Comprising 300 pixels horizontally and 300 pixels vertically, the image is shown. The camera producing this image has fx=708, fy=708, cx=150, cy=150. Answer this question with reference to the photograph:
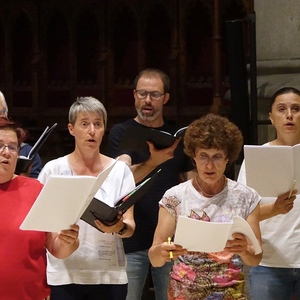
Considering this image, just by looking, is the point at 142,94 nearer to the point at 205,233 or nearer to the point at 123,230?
the point at 123,230

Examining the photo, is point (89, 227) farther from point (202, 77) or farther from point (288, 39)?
point (202, 77)

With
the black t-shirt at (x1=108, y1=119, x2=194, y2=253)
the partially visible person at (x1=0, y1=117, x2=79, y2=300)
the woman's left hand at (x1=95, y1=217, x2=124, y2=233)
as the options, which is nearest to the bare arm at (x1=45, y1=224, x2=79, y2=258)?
the partially visible person at (x1=0, y1=117, x2=79, y2=300)

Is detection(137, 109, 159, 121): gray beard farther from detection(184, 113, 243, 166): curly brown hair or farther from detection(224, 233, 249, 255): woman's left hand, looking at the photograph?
detection(224, 233, 249, 255): woman's left hand

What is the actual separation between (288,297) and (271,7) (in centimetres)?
192

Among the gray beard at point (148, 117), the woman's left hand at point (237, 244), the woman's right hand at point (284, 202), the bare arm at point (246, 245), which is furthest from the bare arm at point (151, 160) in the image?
the woman's left hand at point (237, 244)

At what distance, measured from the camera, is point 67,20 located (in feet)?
17.7

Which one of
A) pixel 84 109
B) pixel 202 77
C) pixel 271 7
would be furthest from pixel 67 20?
pixel 84 109

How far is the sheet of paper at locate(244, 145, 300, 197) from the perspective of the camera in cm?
264

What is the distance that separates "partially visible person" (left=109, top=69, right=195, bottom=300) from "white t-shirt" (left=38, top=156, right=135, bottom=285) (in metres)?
0.34

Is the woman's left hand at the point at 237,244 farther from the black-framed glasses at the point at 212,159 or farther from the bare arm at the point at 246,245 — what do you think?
the black-framed glasses at the point at 212,159

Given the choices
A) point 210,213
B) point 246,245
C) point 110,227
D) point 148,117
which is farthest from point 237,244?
point 148,117

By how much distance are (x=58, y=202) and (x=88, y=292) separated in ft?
2.08

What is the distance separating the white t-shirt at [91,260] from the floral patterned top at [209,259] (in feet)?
1.27

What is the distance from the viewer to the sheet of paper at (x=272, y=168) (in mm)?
2641
